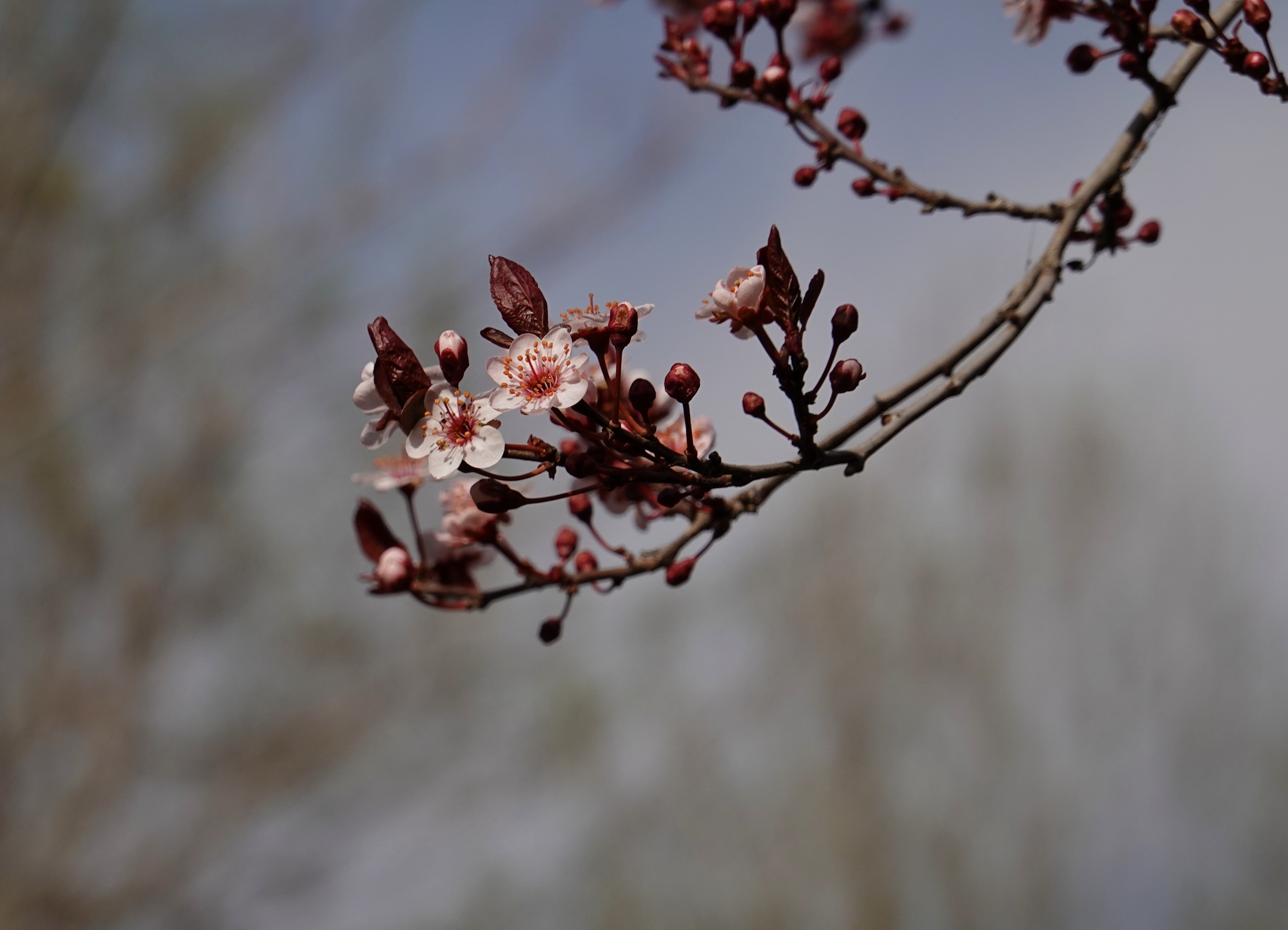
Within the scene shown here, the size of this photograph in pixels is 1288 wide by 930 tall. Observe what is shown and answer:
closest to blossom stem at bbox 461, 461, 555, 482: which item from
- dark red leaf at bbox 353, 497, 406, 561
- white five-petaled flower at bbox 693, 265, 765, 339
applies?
white five-petaled flower at bbox 693, 265, 765, 339

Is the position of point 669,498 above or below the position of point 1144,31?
below

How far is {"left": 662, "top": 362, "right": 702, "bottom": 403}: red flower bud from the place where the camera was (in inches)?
35.2

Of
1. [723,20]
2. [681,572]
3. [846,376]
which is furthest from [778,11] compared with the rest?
[681,572]

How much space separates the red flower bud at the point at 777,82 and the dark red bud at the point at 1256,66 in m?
0.58

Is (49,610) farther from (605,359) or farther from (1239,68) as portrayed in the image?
(1239,68)

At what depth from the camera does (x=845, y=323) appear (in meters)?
0.96

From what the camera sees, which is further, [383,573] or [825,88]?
[825,88]

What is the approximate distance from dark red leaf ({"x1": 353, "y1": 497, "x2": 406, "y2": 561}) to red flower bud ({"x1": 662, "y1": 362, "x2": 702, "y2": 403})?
55 centimetres

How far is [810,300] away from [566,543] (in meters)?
0.52

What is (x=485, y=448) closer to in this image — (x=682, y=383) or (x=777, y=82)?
(x=682, y=383)

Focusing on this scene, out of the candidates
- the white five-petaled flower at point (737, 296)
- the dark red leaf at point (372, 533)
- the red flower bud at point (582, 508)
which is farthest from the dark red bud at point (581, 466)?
the dark red leaf at point (372, 533)

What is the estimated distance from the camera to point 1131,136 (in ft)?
4.17

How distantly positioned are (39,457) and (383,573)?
6.66 meters

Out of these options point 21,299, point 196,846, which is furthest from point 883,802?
point 21,299
